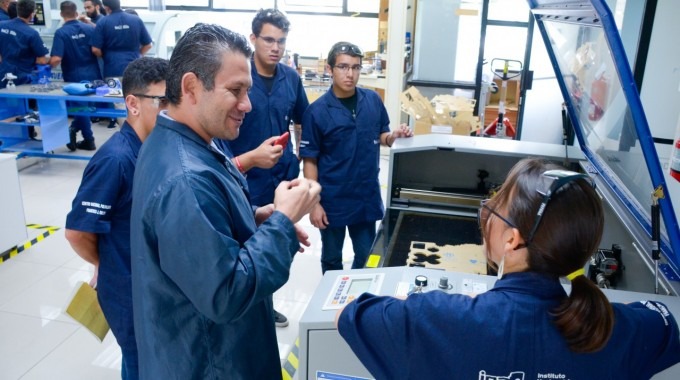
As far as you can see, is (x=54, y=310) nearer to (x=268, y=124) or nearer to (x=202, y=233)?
(x=268, y=124)

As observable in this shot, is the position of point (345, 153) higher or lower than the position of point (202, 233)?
lower

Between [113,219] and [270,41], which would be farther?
[270,41]

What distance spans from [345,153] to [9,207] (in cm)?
254

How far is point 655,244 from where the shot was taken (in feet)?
4.27

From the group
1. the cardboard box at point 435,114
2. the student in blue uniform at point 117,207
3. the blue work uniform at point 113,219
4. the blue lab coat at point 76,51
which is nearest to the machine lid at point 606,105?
the student in blue uniform at point 117,207

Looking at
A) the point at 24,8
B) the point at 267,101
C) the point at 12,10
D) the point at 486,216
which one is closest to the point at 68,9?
the point at 24,8

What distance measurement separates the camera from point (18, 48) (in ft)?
20.3

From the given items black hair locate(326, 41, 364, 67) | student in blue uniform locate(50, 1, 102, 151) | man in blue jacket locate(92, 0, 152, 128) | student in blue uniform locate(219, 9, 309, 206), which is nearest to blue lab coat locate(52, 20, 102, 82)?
student in blue uniform locate(50, 1, 102, 151)

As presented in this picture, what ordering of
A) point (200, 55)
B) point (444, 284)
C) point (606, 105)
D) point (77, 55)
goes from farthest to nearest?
point (77, 55) → point (606, 105) → point (444, 284) → point (200, 55)

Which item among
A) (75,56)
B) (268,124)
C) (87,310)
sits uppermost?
(75,56)

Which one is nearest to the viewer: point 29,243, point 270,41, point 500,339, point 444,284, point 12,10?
point 500,339

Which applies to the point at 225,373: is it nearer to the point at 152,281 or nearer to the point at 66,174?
the point at 152,281

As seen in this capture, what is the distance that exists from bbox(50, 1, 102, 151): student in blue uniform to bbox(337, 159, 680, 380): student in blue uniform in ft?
20.0

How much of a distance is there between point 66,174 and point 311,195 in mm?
5141
